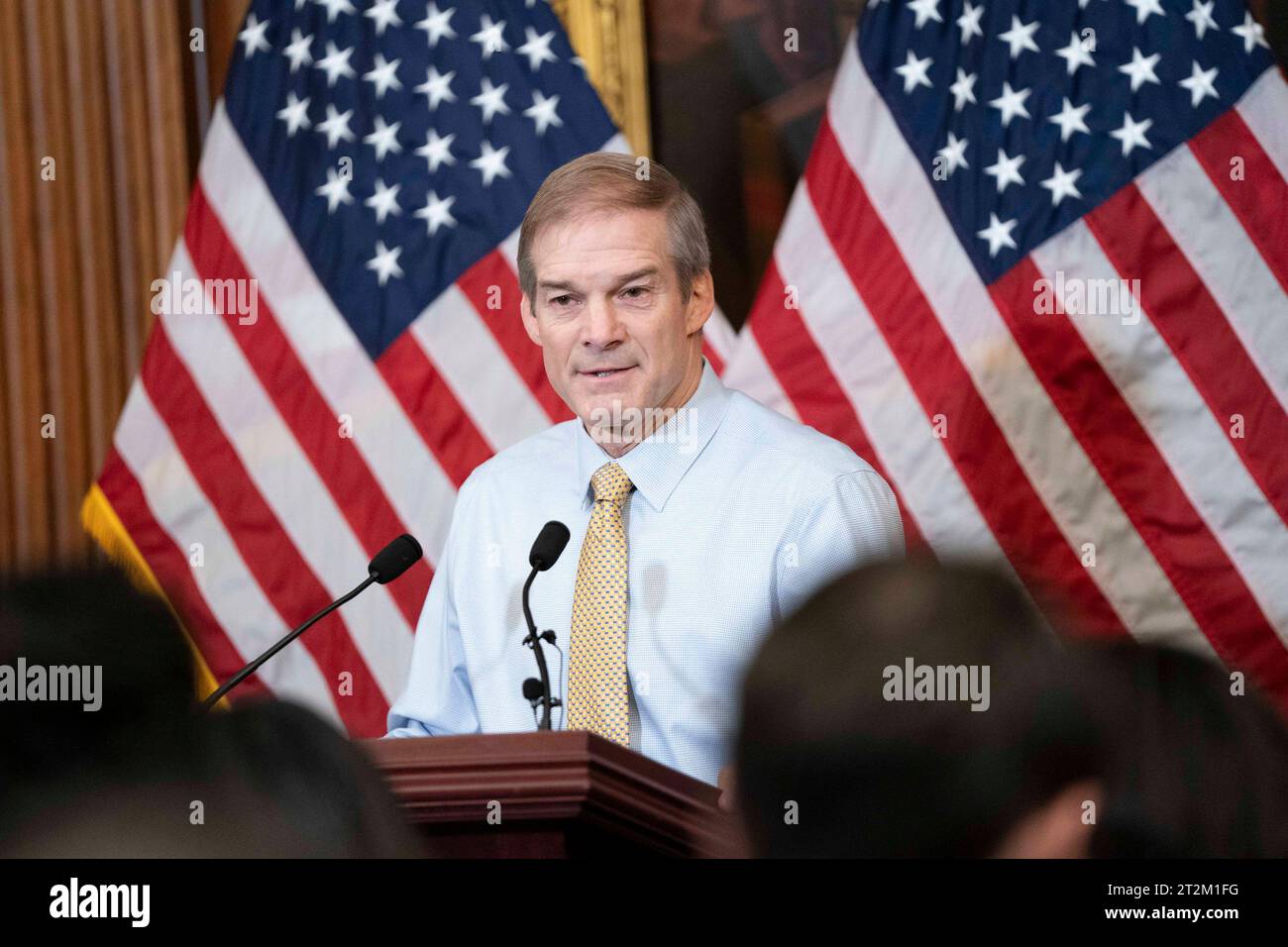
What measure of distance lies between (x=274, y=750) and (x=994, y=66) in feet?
10.6

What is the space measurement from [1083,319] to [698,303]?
1171mm

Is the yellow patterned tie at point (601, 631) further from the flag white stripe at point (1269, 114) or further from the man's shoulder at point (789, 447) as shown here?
the flag white stripe at point (1269, 114)

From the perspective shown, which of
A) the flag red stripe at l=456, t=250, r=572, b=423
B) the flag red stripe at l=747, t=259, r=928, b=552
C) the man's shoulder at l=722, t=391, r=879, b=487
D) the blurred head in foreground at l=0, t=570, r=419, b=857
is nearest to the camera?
the blurred head in foreground at l=0, t=570, r=419, b=857

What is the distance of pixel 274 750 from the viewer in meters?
0.93

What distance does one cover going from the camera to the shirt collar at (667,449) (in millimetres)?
2760

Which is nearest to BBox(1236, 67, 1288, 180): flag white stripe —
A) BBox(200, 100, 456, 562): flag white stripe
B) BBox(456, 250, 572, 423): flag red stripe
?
BBox(456, 250, 572, 423): flag red stripe

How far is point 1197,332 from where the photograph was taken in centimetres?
368

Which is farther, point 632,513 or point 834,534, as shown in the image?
point 632,513

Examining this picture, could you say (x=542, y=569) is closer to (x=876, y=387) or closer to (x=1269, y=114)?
(x=876, y=387)

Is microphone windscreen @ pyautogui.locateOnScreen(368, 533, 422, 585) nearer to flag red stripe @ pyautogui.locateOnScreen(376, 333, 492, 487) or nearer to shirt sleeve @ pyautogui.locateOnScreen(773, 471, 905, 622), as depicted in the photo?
shirt sleeve @ pyautogui.locateOnScreen(773, 471, 905, 622)

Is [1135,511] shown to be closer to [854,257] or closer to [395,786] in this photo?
[854,257]

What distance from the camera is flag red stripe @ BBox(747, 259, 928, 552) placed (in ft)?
12.4

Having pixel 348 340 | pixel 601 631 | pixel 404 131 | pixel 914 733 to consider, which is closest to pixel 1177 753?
pixel 914 733

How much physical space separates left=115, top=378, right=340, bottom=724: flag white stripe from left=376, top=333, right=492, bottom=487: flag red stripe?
0.53 metres
